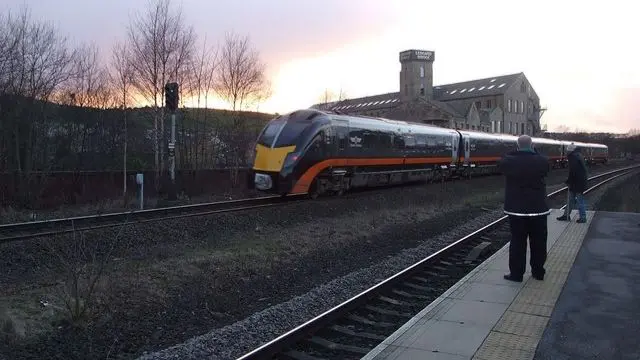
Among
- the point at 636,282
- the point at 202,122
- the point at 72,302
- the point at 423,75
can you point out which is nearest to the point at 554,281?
the point at 636,282

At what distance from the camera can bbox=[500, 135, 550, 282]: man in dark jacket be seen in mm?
7348

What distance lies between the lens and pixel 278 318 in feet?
21.8

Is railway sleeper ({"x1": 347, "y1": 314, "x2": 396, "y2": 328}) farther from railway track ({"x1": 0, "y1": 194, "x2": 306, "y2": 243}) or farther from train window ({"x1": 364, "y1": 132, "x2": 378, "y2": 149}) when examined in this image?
train window ({"x1": 364, "y1": 132, "x2": 378, "y2": 149})

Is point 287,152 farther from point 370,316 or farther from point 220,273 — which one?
point 370,316

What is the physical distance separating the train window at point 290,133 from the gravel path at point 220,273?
2.07m

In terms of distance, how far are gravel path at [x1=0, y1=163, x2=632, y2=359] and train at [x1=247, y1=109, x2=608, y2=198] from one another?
1458 mm

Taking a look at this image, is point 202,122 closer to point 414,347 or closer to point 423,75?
point 414,347

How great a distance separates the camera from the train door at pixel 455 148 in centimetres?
2894

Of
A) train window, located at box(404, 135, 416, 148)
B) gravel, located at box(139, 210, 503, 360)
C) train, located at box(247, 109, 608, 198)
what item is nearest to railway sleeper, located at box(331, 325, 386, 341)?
gravel, located at box(139, 210, 503, 360)

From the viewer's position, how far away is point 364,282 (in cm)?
841

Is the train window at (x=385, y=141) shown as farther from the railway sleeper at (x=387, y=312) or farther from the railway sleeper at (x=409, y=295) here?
the railway sleeper at (x=387, y=312)

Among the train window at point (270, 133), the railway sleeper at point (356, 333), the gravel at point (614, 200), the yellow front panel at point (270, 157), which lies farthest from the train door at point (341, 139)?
the railway sleeper at point (356, 333)

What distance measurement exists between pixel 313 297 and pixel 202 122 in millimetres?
20445

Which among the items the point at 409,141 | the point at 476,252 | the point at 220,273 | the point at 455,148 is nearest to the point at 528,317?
the point at 476,252
